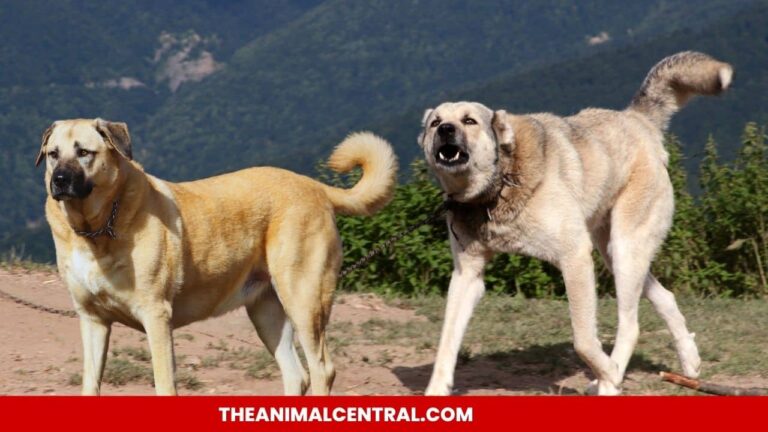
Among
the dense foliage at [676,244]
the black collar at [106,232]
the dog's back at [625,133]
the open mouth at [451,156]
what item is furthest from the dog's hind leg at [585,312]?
the dense foliage at [676,244]

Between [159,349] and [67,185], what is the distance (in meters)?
0.86

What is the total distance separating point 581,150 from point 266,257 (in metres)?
1.99

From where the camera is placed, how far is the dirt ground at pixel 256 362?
289 inches

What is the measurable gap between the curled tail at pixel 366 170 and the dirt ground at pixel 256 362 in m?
1.15

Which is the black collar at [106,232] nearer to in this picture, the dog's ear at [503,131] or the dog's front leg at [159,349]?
the dog's front leg at [159,349]

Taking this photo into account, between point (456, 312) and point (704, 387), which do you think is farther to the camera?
point (456, 312)

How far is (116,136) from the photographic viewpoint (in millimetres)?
5855

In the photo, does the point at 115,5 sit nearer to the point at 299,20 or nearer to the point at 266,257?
the point at 299,20

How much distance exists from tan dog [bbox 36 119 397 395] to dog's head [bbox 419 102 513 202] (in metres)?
0.36

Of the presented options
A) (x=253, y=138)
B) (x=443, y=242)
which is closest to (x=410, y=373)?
(x=443, y=242)

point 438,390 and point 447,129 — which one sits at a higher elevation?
point 447,129

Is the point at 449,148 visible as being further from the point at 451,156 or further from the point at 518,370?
the point at 518,370

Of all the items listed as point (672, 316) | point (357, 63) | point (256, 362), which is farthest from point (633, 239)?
point (357, 63)

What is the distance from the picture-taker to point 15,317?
28.5ft
